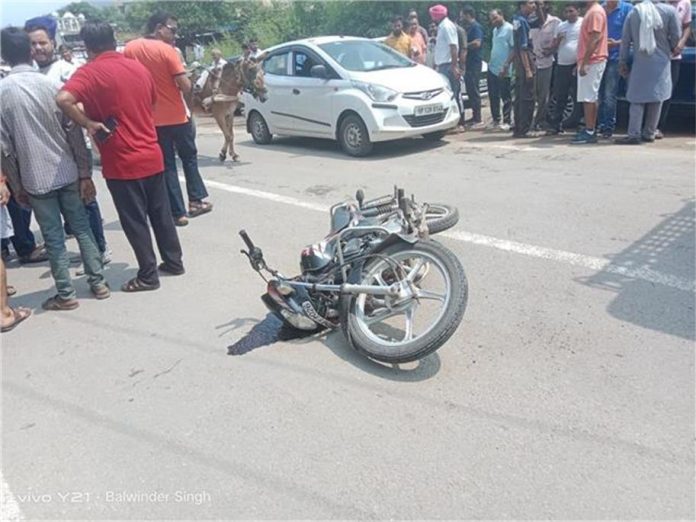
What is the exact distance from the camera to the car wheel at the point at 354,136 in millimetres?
9602

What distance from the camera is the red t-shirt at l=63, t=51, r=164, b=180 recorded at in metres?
4.56

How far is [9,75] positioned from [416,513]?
13.3ft

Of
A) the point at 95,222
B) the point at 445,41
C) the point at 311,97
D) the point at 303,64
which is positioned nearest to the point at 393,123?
the point at 311,97

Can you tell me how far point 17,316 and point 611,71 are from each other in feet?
27.7

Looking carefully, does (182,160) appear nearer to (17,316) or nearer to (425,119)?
(17,316)

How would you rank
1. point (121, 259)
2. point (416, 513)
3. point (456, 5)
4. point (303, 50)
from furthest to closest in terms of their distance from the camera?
1. point (456, 5)
2. point (303, 50)
3. point (121, 259)
4. point (416, 513)

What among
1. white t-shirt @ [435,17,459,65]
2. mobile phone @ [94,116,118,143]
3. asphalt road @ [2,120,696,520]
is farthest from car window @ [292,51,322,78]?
mobile phone @ [94,116,118,143]

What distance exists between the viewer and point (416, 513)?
2629mm

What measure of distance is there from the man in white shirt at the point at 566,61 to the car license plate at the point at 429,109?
1.94m

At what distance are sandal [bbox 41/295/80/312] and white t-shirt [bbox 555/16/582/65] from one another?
7938mm

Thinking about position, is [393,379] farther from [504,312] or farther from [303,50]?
[303,50]

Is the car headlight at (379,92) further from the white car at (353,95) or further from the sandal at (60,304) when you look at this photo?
the sandal at (60,304)

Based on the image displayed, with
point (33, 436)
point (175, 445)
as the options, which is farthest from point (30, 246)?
point (175, 445)

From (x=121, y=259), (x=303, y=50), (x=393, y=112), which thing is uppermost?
(x=303, y=50)
